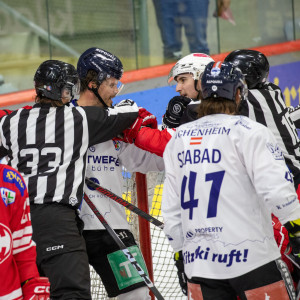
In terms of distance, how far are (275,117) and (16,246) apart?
1290mm

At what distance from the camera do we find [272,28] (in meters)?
8.71

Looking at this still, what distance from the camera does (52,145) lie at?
10.1 feet

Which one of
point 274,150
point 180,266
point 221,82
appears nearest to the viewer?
point 274,150

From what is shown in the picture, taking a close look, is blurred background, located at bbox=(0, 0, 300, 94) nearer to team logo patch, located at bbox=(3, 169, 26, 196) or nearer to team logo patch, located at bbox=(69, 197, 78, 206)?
team logo patch, located at bbox=(69, 197, 78, 206)

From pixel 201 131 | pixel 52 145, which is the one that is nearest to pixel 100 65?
pixel 52 145

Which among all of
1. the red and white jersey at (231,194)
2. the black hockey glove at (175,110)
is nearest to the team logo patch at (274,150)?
the red and white jersey at (231,194)

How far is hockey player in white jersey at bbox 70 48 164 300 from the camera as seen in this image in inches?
130

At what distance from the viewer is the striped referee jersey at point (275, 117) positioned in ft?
10.3

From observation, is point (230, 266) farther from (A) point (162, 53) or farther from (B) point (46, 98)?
(A) point (162, 53)

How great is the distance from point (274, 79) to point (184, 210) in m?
5.71

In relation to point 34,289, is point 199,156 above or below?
above

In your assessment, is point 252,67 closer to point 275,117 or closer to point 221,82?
point 275,117

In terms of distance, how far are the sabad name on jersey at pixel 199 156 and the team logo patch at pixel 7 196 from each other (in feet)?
2.02

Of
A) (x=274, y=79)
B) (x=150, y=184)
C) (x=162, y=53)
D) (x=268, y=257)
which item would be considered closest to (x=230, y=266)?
(x=268, y=257)
